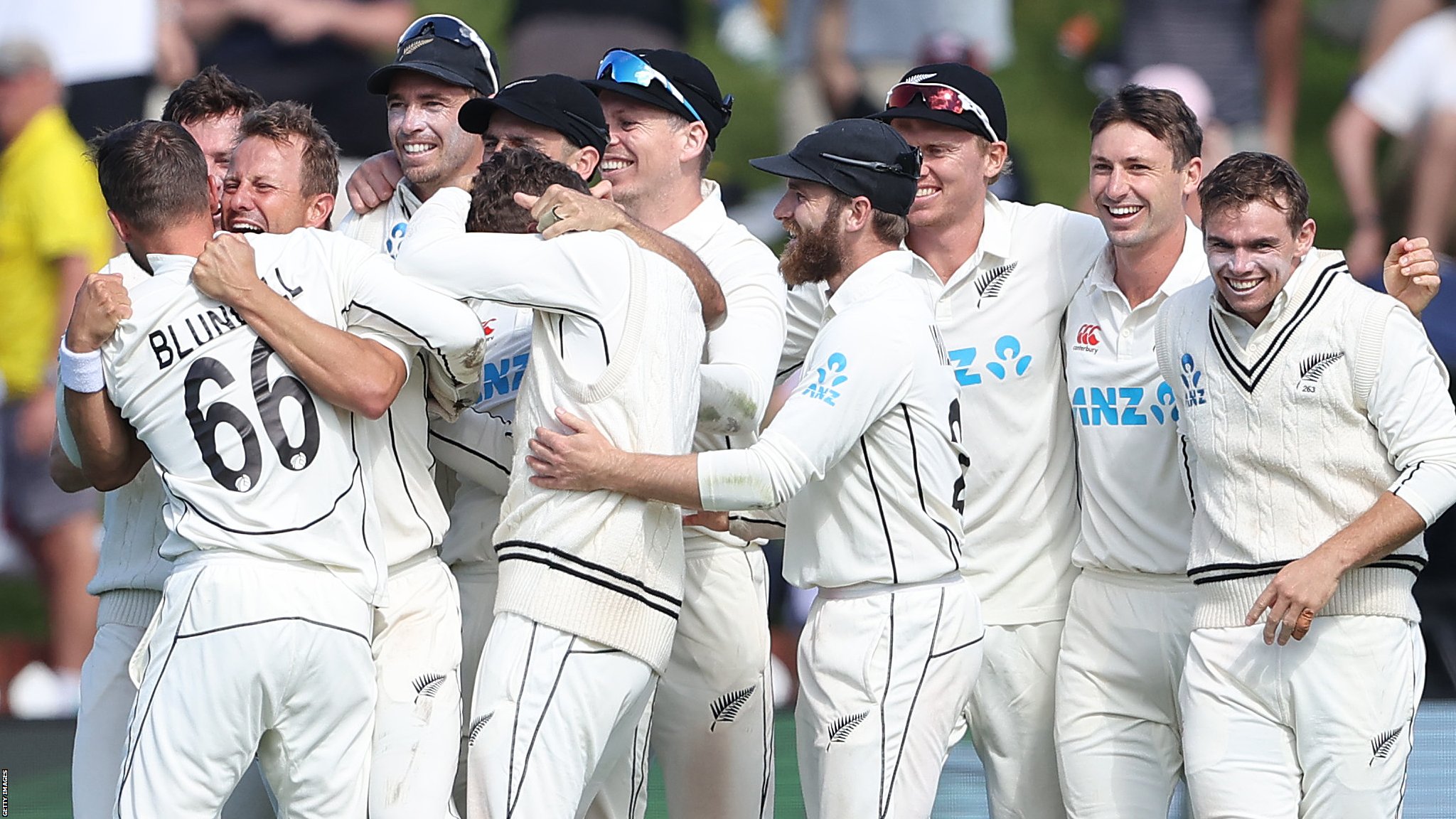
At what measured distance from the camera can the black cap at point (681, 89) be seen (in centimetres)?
476

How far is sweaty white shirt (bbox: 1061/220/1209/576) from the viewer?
4.61 metres

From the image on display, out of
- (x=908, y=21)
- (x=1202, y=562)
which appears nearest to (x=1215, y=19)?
(x=908, y=21)

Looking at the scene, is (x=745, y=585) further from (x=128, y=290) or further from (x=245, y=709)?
(x=128, y=290)

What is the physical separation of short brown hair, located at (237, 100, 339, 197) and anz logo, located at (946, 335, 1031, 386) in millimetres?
1889

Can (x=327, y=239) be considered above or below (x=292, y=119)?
below

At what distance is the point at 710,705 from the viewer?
4.79 metres

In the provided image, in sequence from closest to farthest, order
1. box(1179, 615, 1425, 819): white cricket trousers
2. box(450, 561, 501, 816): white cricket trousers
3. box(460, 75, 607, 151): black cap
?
box(1179, 615, 1425, 819): white cricket trousers
box(460, 75, 607, 151): black cap
box(450, 561, 501, 816): white cricket trousers

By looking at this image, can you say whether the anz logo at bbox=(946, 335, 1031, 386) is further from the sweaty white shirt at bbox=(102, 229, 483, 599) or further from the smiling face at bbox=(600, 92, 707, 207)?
the sweaty white shirt at bbox=(102, 229, 483, 599)

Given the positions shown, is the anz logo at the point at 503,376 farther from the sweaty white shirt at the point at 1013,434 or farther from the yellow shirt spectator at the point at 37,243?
the yellow shirt spectator at the point at 37,243

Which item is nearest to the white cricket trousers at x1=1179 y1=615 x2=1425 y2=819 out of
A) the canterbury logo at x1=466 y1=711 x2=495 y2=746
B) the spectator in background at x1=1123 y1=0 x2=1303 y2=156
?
the canterbury logo at x1=466 y1=711 x2=495 y2=746

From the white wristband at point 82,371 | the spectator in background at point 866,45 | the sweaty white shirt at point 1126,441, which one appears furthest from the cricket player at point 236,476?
the spectator in background at point 866,45

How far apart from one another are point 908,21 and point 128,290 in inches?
248

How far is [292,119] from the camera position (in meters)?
4.25

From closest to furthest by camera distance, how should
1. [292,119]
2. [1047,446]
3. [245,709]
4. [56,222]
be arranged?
1. [245,709]
2. [292,119]
3. [1047,446]
4. [56,222]
